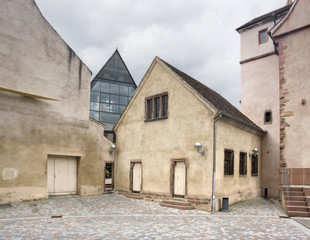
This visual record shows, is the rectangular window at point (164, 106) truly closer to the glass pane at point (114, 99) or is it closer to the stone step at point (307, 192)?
the stone step at point (307, 192)

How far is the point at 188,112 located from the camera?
14719mm

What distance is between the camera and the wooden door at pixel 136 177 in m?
17.0

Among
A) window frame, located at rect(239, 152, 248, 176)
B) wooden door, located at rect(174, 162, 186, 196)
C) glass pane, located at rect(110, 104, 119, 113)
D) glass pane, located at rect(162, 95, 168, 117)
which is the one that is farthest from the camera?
glass pane, located at rect(110, 104, 119, 113)

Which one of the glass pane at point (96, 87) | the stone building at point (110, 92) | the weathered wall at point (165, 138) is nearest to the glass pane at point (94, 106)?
the stone building at point (110, 92)

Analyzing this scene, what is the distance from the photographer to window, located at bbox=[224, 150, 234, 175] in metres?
14.6

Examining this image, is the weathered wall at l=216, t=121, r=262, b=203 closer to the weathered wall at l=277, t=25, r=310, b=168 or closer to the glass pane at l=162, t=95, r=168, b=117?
the weathered wall at l=277, t=25, r=310, b=168

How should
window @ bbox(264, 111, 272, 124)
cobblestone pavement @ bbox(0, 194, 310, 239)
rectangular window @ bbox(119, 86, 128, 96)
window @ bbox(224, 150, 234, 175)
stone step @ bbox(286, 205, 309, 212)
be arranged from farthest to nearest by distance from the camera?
rectangular window @ bbox(119, 86, 128, 96), window @ bbox(264, 111, 272, 124), window @ bbox(224, 150, 234, 175), stone step @ bbox(286, 205, 309, 212), cobblestone pavement @ bbox(0, 194, 310, 239)

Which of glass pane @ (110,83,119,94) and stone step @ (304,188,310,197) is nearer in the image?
stone step @ (304,188,310,197)

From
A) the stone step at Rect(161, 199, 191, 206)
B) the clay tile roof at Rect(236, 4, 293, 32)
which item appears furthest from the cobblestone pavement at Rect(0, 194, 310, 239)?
the clay tile roof at Rect(236, 4, 293, 32)

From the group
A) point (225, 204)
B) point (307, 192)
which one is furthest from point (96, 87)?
point (307, 192)

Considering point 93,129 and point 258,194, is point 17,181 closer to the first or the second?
point 93,129

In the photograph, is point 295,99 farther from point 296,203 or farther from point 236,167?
point 296,203

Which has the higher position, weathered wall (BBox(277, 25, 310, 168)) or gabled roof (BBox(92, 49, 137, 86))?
gabled roof (BBox(92, 49, 137, 86))

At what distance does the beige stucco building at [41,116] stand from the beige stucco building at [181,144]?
2.19 m
